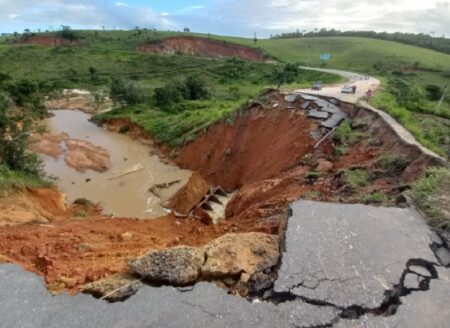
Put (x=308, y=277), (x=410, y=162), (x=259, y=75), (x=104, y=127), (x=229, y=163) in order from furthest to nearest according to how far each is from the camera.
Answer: (x=259, y=75), (x=104, y=127), (x=229, y=163), (x=410, y=162), (x=308, y=277)

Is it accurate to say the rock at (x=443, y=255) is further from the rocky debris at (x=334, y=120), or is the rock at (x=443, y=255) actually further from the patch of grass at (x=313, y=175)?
the rocky debris at (x=334, y=120)

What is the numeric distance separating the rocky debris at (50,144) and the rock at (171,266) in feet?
62.0

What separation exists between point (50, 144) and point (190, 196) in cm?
1522

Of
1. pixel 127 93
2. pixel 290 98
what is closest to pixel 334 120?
pixel 290 98

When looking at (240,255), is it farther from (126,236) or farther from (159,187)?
(159,187)

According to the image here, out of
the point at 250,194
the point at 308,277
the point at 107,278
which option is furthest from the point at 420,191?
the point at 107,278

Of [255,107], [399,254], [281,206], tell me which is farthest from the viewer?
[255,107]

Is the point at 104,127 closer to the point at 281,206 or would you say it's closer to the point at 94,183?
the point at 94,183

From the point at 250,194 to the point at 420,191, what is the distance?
209 inches

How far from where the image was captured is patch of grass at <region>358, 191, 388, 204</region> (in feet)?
23.5

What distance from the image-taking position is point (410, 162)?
29.6 feet

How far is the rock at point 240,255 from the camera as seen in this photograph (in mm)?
5023

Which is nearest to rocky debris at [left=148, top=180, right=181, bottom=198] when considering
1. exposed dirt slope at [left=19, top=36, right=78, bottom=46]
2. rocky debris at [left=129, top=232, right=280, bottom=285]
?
rocky debris at [left=129, top=232, right=280, bottom=285]

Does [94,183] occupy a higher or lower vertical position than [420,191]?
lower
